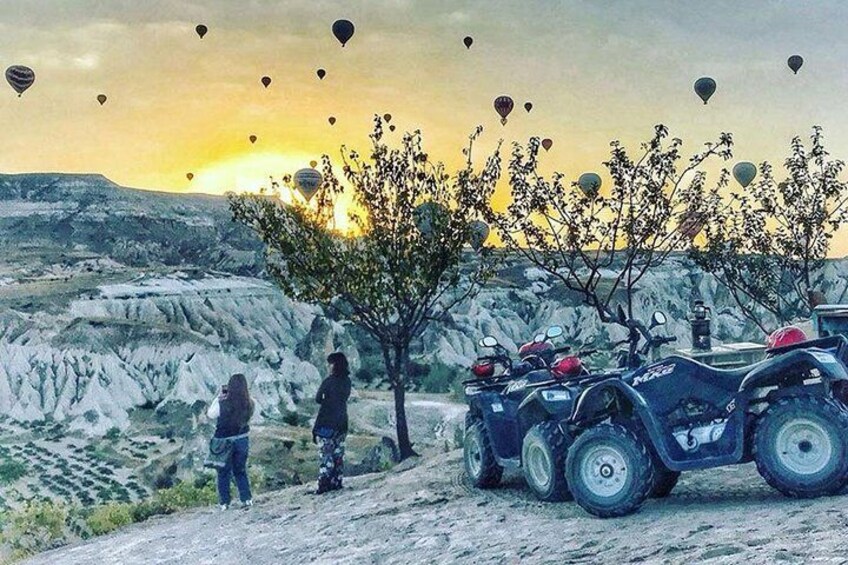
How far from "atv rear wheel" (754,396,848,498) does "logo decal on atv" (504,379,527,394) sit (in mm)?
3260

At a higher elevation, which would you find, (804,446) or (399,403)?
(399,403)

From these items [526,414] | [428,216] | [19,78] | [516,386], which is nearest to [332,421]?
[516,386]

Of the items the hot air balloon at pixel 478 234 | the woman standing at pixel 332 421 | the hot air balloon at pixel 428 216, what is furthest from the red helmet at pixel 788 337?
the hot air balloon at pixel 478 234

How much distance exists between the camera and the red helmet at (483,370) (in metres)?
11.9

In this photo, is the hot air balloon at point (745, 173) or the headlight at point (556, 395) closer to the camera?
the headlight at point (556, 395)

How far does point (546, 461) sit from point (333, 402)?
4.43 metres

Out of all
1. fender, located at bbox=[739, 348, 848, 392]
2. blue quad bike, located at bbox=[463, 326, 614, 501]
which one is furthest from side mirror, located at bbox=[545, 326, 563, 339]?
fender, located at bbox=[739, 348, 848, 392]

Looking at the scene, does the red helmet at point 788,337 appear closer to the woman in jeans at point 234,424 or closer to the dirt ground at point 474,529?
the dirt ground at point 474,529

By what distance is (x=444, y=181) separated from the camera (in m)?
23.2

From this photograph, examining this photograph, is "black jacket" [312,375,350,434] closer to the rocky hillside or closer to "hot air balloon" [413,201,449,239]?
"hot air balloon" [413,201,449,239]

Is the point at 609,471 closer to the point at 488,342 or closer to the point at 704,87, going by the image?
the point at 488,342

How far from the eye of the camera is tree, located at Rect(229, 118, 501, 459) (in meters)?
22.4

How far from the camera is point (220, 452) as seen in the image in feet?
42.4

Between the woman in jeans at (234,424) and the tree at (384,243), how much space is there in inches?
353
